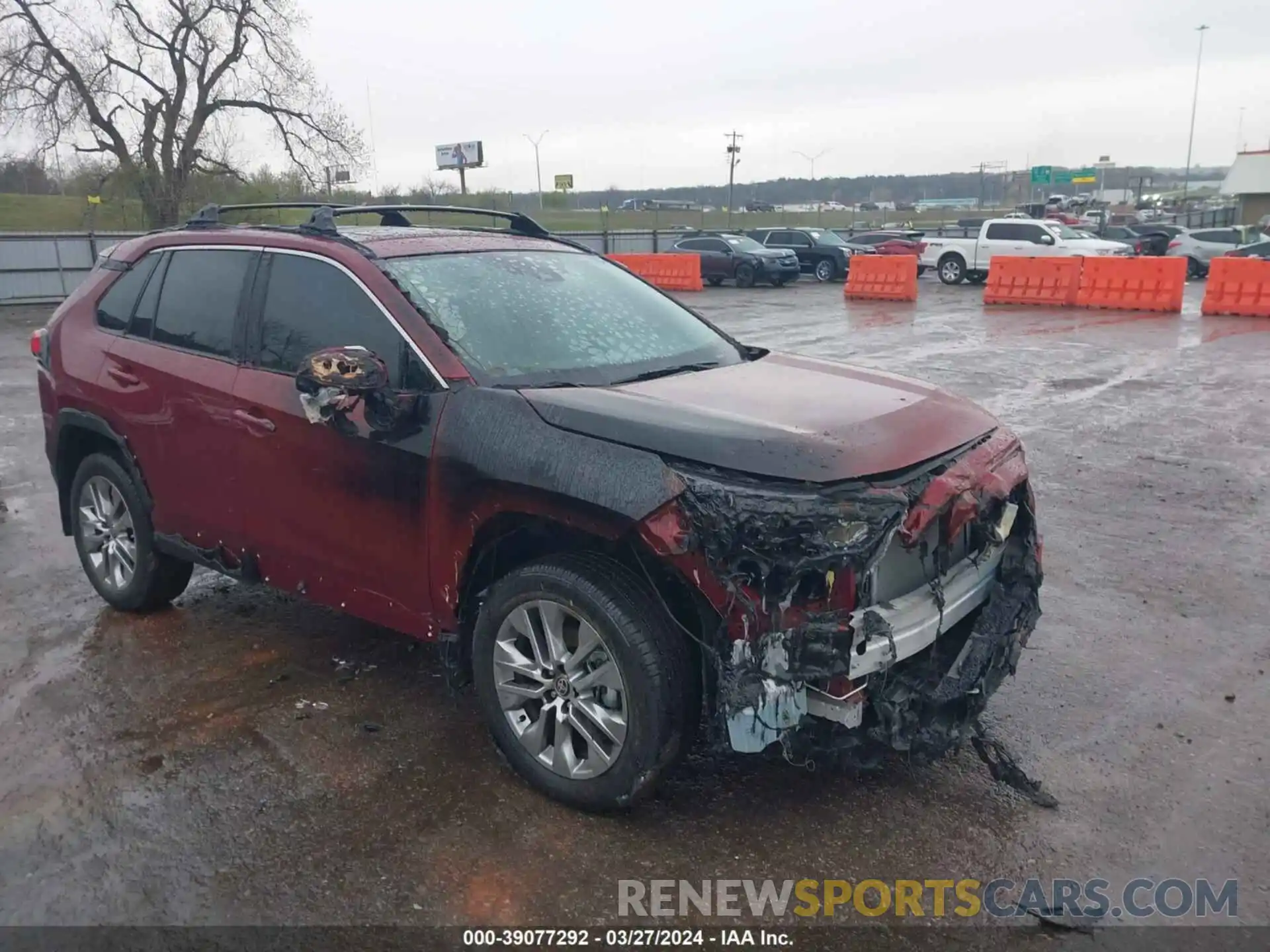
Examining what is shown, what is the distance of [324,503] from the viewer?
156 inches

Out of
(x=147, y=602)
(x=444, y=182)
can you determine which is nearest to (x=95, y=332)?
(x=147, y=602)

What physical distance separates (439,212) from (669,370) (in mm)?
1980

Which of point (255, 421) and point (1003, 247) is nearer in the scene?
point (255, 421)

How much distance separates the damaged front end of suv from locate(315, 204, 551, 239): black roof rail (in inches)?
98.6

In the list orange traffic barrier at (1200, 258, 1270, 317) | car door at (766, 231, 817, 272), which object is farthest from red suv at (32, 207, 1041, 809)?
car door at (766, 231, 817, 272)

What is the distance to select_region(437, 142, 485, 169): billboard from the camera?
7112cm

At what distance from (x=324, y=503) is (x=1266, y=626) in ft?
14.8

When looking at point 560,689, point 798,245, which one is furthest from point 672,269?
point 560,689

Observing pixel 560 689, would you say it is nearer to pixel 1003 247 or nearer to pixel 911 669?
pixel 911 669

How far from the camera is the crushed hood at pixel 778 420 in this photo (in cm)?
310

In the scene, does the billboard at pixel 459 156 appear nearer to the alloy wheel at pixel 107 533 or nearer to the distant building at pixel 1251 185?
the distant building at pixel 1251 185

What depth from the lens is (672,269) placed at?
28.3 m

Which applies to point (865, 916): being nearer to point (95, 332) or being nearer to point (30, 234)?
point (95, 332)

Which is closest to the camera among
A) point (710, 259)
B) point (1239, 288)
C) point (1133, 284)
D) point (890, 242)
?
point (1239, 288)
